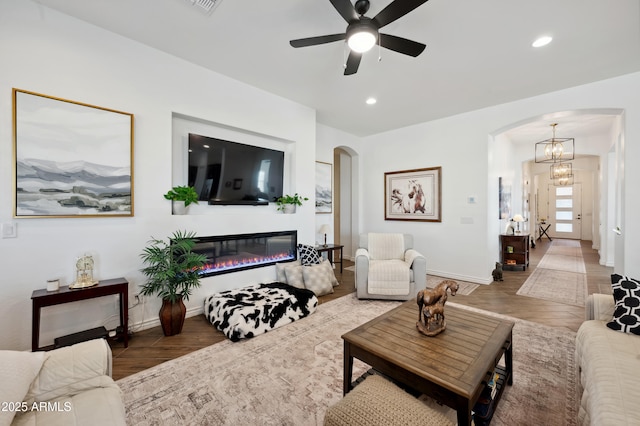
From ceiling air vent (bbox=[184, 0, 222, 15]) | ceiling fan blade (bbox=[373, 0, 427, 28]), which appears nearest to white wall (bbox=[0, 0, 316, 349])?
ceiling air vent (bbox=[184, 0, 222, 15])

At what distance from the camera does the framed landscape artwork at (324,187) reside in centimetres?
532

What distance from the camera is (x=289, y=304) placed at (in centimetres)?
296

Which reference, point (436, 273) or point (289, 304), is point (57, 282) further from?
point (436, 273)

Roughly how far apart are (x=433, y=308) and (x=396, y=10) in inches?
80.2

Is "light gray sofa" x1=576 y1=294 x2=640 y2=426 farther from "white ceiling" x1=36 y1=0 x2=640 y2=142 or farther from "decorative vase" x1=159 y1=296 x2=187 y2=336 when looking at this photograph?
"decorative vase" x1=159 y1=296 x2=187 y2=336

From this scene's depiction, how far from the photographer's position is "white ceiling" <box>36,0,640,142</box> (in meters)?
2.20

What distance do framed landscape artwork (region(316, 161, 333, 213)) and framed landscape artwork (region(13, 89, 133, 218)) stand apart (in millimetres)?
3287

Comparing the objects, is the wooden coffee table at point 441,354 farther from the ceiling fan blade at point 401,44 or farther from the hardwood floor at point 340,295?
the ceiling fan blade at point 401,44

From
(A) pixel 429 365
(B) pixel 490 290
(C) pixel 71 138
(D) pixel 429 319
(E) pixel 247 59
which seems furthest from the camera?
(B) pixel 490 290

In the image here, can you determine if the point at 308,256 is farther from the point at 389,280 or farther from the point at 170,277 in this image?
the point at 170,277

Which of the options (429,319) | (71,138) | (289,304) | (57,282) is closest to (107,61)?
(71,138)

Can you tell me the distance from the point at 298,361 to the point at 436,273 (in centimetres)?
364

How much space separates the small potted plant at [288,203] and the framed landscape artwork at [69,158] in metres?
1.90

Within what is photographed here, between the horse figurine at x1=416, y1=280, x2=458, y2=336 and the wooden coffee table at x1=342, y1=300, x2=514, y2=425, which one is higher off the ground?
the horse figurine at x1=416, y1=280, x2=458, y2=336
